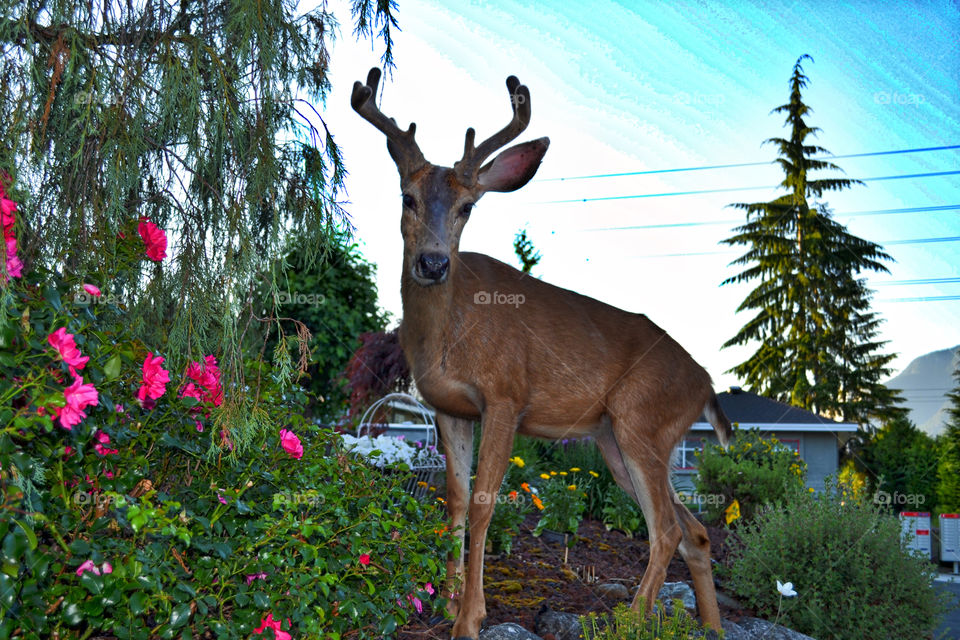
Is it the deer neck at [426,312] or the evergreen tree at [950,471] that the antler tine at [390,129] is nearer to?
the deer neck at [426,312]

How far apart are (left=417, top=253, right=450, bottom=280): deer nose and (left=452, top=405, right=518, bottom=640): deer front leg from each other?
926 mm

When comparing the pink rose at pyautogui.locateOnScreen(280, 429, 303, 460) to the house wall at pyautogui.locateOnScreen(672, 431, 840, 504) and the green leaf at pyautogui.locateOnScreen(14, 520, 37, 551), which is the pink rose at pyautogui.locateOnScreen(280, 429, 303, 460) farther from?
the house wall at pyautogui.locateOnScreen(672, 431, 840, 504)

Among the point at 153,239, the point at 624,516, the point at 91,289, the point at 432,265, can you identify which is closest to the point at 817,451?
the point at 624,516

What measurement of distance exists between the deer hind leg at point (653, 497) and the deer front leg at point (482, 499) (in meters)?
0.95

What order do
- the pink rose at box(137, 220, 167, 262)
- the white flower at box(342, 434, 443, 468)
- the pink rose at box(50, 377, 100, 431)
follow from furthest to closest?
the white flower at box(342, 434, 443, 468)
the pink rose at box(137, 220, 167, 262)
the pink rose at box(50, 377, 100, 431)

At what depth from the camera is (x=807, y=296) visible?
29.5 meters

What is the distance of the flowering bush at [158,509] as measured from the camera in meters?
2.98

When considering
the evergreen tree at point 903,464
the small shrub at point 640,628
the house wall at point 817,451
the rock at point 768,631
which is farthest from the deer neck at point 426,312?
the house wall at point 817,451

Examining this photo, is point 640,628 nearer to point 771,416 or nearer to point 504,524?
point 504,524

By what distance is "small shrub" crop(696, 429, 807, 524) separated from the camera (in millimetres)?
9922

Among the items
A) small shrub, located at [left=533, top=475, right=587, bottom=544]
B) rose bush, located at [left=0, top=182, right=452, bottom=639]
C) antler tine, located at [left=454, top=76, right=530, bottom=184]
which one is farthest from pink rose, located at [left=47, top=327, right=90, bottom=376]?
small shrub, located at [left=533, top=475, right=587, bottom=544]

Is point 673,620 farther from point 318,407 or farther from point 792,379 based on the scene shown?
point 792,379

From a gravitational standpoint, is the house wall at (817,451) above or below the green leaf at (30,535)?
above

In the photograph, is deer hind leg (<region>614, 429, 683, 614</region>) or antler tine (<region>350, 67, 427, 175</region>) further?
deer hind leg (<region>614, 429, 683, 614</region>)
